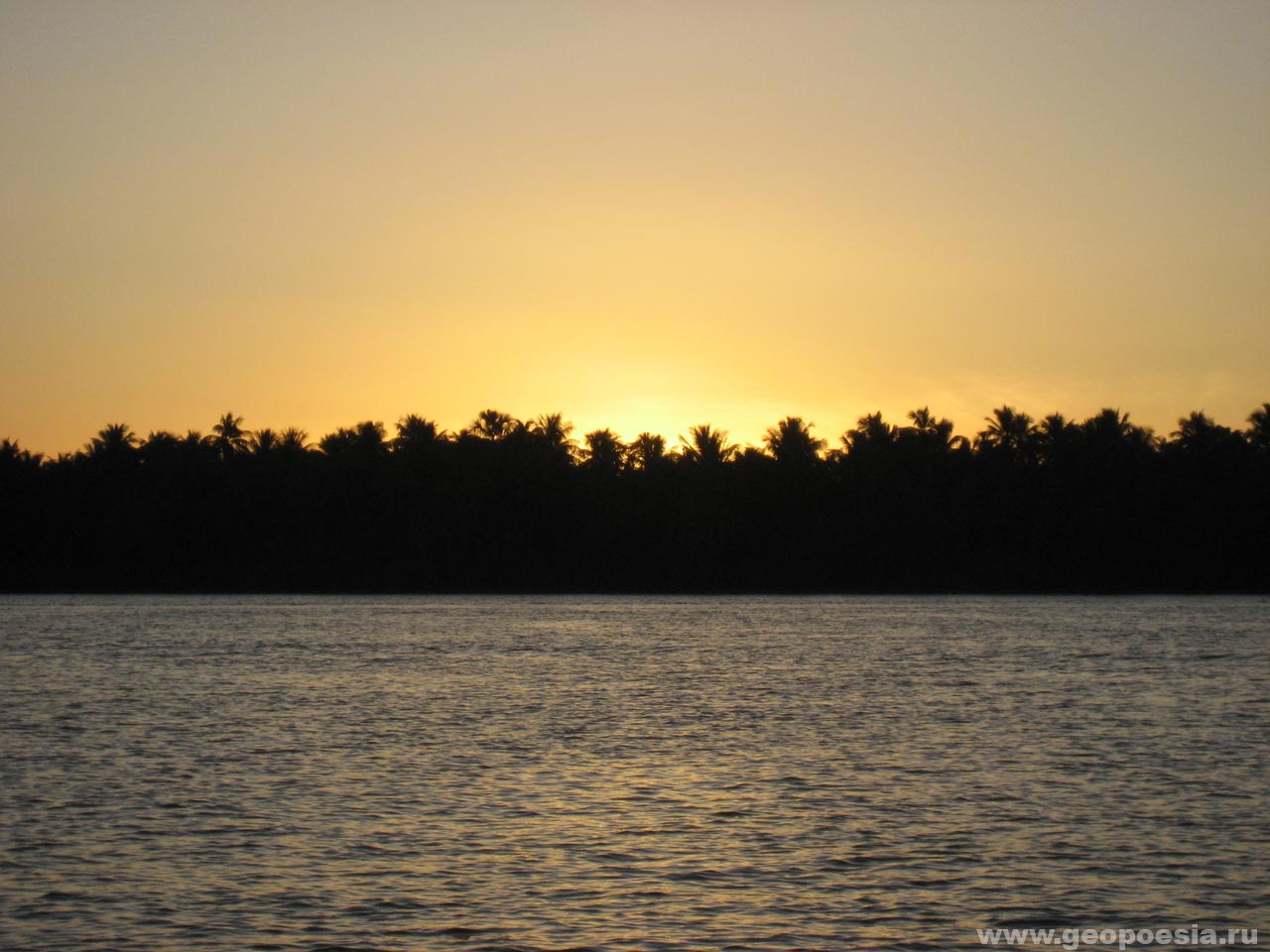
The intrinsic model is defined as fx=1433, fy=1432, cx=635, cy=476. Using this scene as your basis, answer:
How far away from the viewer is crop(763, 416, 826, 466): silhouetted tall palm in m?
143

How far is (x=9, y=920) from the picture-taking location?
1655cm

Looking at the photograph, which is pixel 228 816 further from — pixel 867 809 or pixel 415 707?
pixel 415 707

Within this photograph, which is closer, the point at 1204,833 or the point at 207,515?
the point at 1204,833

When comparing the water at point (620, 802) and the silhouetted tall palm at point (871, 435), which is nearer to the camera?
the water at point (620, 802)

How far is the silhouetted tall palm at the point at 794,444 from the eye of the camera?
143250mm

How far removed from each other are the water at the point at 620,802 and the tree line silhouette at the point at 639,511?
82591 millimetres

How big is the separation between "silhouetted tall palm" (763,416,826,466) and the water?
8782cm

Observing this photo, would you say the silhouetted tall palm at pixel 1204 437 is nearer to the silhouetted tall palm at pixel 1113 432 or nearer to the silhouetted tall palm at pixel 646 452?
the silhouetted tall palm at pixel 1113 432

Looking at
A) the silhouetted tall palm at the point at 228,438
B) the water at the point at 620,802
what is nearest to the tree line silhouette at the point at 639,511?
the silhouetted tall palm at the point at 228,438

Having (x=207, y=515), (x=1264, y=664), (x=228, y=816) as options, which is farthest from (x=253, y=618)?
(x=228, y=816)

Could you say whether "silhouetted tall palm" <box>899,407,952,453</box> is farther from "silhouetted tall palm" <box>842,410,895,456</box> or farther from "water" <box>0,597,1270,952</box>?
"water" <box>0,597,1270,952</box>

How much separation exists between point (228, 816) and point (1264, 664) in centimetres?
4376

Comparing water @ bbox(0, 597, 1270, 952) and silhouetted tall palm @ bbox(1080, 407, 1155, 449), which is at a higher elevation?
silhouetted tall palm @ bbox(1080, 407, 1155, 449)

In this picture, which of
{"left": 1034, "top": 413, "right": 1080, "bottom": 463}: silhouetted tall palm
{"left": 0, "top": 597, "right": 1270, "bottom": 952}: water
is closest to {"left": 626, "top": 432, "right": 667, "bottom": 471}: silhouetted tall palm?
{"left": 1034, "top": 413, "right": 1080, "bottom": 463}: silhouetted tall palm
